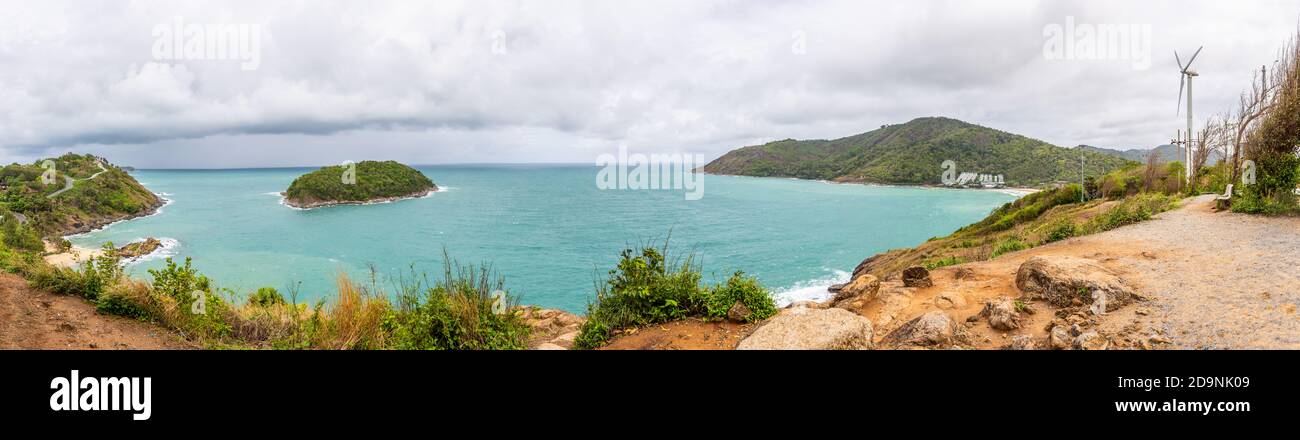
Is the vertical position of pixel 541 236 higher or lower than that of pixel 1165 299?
lower

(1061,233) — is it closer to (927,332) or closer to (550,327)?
(927,332)

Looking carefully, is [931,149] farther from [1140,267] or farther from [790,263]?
[1140,267]

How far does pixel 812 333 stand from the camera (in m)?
4.67

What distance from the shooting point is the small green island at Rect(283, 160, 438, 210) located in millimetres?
80062

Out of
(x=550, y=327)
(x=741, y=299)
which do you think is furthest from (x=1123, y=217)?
(x=550, y=327)

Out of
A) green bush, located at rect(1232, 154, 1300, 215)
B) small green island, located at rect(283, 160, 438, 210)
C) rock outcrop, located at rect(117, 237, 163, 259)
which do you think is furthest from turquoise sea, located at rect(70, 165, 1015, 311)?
green bush, located at rect(1232, 154, 1300, 215)

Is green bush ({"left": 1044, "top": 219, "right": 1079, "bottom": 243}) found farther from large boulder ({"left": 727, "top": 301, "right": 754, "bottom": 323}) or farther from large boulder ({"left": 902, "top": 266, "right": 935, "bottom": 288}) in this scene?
large boulder ({"left": 727, "top": 301, "right": 754, "bottom": 323})

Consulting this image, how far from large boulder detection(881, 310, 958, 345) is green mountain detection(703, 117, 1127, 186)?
105 meters

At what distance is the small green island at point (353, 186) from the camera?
263 feet

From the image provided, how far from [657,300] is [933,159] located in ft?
447

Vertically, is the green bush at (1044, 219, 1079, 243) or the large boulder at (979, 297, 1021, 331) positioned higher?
the green bush at (1044, 219, 1079, 243)

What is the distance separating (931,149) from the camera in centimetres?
12950
